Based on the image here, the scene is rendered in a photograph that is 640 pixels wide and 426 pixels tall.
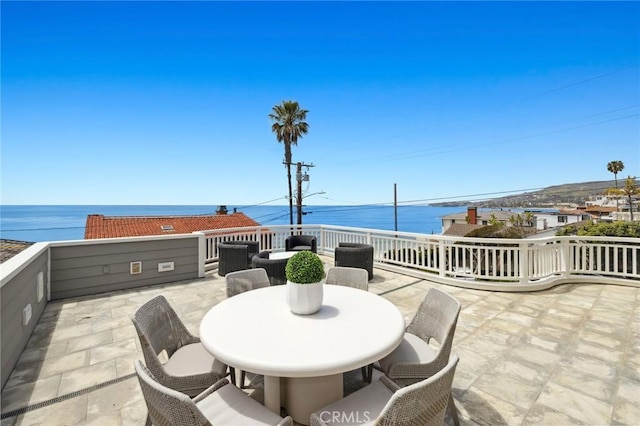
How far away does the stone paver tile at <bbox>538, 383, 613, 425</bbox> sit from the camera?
1.77 m

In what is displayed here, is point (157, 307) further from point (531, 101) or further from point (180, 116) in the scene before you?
point (531, 101)

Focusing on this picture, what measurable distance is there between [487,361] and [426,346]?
1.03 meters

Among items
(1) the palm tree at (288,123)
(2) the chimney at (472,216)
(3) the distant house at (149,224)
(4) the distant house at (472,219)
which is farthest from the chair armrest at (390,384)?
(2) the chimney at (472,216)

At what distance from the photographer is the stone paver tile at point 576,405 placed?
1767mm

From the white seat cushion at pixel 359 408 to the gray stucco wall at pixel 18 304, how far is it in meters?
2.69

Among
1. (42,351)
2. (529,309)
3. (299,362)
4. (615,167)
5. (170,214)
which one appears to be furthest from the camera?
(170,214)

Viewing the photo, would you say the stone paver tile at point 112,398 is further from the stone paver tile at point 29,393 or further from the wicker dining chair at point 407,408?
the wicker dining chair at point 407,408

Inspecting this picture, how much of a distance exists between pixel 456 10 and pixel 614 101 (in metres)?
11.0

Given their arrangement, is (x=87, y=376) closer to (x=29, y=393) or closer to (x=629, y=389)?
(x=29, y=393)

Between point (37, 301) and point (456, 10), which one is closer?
point (37, 301)

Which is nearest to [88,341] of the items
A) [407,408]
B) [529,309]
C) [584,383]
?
[407,408]

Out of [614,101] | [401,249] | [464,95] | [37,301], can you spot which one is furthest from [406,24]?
[614,101]

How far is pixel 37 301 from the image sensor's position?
3422 millimetres

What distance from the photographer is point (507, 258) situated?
4.63 metres
